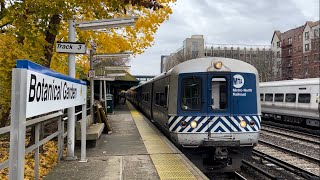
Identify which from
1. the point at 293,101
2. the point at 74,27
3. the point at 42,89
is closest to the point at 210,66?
the point at 74,27

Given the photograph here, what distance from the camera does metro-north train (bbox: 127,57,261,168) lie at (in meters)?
9.27

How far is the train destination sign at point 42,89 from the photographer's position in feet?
11.8

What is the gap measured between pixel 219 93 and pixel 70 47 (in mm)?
3947

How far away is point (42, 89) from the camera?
4199 mm

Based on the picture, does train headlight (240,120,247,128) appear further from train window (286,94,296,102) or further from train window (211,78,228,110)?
train window (286,94,296,102)

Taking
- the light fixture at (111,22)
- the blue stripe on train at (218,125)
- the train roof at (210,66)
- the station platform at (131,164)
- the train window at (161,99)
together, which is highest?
the light fixture at (111,22)

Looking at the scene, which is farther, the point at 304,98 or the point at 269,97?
the point at 269,97

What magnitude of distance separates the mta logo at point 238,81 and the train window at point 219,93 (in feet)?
0.74

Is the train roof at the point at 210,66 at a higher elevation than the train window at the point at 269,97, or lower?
Result: higher

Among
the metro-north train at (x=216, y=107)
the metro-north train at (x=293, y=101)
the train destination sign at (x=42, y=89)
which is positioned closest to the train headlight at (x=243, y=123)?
the metro-north train at (x=216, y=107)

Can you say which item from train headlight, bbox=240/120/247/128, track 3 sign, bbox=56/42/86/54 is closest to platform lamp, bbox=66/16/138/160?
track 3 sign, bbox=56/42/86/54

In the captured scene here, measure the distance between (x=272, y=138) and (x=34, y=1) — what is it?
13043 mm

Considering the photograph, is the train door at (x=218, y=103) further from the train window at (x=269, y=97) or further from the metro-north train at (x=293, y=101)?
the train window at (x=269, y=97)

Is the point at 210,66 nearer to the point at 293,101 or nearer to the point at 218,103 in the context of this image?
the point at 218,103
